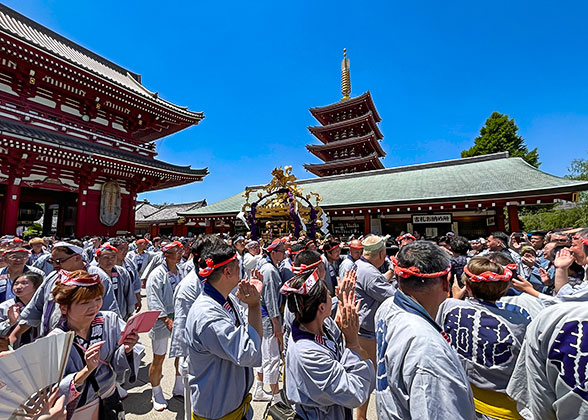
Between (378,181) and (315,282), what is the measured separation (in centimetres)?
1654

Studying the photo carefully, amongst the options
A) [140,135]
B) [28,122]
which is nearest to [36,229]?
[140,135]

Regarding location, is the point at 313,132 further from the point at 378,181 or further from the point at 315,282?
the point at 315,282

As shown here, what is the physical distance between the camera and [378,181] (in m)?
17.4

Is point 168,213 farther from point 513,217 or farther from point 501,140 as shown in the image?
point 501,140

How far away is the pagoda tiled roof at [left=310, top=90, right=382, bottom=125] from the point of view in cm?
2561

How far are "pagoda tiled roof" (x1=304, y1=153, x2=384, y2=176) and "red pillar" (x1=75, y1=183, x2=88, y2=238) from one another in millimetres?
18235

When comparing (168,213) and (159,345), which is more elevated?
(168,213)

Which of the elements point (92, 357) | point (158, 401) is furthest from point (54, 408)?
point (158, 401)

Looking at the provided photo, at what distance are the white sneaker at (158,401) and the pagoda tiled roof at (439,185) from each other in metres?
10.6

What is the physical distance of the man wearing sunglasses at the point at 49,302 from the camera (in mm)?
2348

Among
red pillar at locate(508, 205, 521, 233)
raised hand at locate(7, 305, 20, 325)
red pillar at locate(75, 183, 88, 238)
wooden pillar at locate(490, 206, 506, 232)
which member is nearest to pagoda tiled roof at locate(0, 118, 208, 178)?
red pillar at locate(75, 183, 88, 238)

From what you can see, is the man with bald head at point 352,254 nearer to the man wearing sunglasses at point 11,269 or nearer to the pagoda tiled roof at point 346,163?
the man wearing sunglasses at point 11,269

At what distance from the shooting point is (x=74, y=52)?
56.9 feet

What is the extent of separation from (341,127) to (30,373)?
27141 mm
